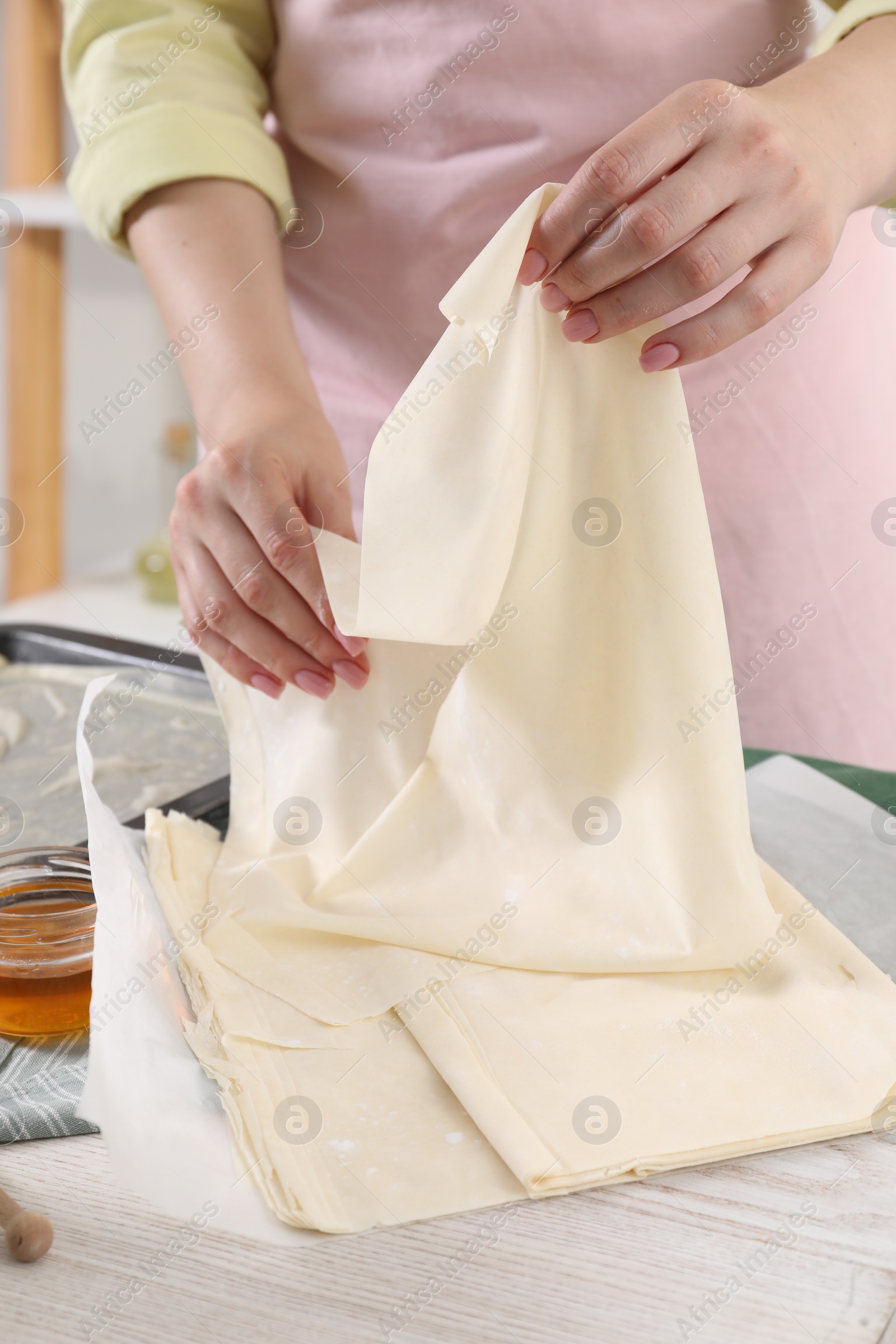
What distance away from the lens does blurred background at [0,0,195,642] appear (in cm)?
204

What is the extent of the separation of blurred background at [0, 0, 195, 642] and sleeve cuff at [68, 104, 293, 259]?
100 centimetres

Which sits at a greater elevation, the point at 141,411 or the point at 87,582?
the point at 141,411

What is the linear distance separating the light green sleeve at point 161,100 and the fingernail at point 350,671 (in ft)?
1.35

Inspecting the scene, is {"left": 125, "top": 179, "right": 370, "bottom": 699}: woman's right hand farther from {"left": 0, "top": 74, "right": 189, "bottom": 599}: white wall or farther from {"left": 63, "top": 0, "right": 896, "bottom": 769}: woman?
{"left": 0, "top": 74, "right": 189, "bottom": 599}: white wall

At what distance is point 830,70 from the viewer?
0.72 m

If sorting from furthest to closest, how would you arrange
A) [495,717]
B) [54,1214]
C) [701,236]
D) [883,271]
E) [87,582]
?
1. [87,582]
2. [883,271]
3. [495,717]
4. [701,236]
5. [54,1214]

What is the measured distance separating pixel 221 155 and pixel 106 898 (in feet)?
1.95

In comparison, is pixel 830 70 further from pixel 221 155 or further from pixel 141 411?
pixel 141 411

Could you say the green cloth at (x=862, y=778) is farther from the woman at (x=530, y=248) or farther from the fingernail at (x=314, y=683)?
the fingernail at (x=314, y=683)

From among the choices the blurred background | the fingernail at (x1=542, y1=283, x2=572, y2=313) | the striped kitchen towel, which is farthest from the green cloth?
the blurred background

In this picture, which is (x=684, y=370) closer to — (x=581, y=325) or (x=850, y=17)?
(x=850, y=17)

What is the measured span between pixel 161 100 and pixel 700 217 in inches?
21.7

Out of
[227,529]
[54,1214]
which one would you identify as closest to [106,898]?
[54,1214]

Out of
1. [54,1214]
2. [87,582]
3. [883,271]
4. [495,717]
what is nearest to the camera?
[54,1214]
